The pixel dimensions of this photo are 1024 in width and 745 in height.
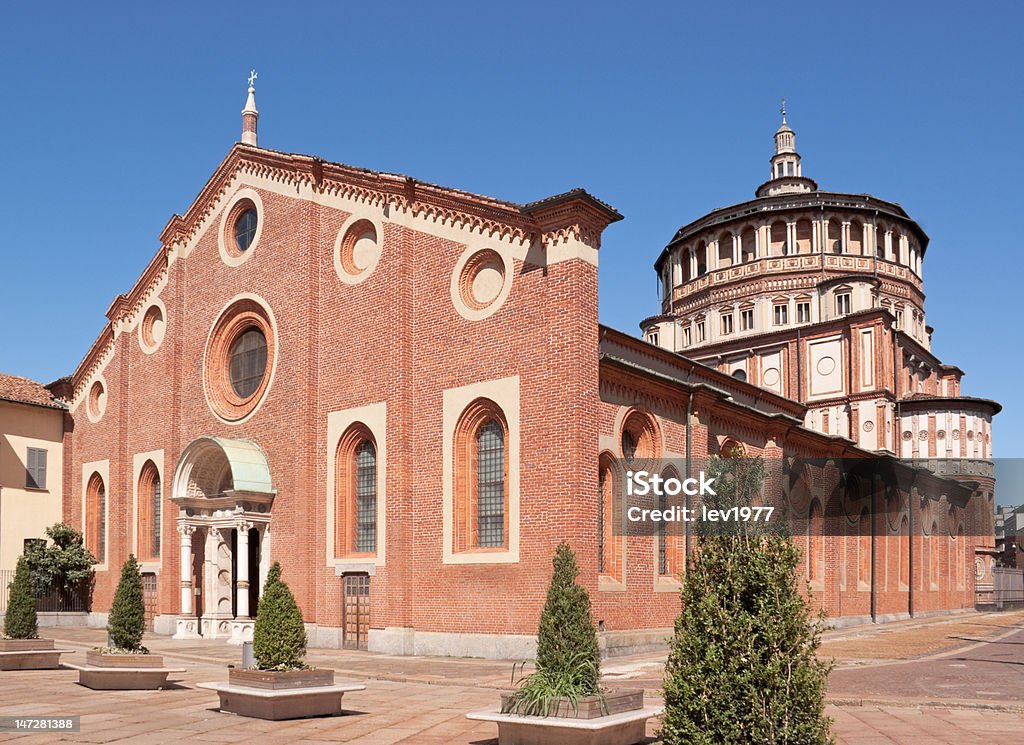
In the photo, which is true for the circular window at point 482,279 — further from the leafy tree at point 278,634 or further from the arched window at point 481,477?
the leafy tree at point 278,634

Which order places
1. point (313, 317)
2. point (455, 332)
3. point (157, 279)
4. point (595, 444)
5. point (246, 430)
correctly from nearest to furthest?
1. point (595, 444)
2. point (455, 332)
3. point (313, 317)
4. point (246, 430)
5. point (157, 279)

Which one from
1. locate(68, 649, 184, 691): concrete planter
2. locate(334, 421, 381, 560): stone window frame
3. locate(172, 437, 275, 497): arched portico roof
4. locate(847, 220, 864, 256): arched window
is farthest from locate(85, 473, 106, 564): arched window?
locate(847, 220, 864, 256): arched window

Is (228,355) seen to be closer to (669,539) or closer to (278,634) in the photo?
(669,539)

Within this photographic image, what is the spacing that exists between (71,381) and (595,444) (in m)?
24.6

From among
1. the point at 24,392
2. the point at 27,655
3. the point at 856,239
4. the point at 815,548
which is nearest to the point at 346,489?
the point at 27,655

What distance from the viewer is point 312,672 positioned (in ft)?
44.3

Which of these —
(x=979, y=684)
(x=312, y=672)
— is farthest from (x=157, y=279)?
(x=979, y=684)

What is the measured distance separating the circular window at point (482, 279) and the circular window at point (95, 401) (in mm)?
18795

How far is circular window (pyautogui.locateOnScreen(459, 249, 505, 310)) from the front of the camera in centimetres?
2288

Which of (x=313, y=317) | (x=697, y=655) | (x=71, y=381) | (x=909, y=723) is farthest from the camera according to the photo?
(x=71, y=381)

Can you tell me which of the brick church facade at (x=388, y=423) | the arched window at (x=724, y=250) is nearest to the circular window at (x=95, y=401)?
the brick church facade at (x=388, y=423)

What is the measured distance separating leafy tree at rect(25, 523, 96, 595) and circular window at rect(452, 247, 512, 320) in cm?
1964

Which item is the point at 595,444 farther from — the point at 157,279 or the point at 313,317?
the point at 157,279

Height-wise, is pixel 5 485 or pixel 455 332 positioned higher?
pixel 455 332
